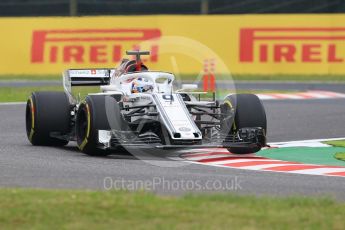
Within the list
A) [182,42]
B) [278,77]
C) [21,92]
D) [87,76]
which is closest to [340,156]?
[87,76]

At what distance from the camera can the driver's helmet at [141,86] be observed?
13320mm

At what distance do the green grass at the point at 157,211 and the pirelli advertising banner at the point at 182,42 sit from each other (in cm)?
1802

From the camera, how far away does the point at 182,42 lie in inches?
1093

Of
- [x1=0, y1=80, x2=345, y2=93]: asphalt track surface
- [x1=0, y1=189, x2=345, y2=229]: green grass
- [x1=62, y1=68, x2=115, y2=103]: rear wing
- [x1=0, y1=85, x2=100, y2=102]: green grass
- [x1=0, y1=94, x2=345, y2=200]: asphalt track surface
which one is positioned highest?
[x1=62, y1=68, x2=115, y2=103]: rear wing

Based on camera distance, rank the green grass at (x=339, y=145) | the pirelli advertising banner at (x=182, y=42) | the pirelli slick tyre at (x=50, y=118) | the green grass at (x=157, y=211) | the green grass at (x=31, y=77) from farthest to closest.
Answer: the green grass at (x=31, y=77) < the pirelli advertising banner at (x=182, y=42) < the pirelli slick tyre at (x=50, y=118) < the green grass at (x=339, y=145) < the green grass at (x=157, y=211)

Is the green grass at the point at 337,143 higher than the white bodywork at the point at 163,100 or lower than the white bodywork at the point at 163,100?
lower

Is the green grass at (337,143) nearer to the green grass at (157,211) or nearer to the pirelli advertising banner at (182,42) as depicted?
the green grass at (157,211)

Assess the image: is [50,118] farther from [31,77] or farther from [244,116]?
[31,77]

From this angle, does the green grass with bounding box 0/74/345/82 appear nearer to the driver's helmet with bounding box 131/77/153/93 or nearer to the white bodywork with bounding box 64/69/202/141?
the white bodywork with bounding box 64/69/202/141

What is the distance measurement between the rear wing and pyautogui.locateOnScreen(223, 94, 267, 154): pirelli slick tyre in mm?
2546

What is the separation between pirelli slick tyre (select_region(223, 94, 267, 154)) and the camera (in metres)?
13.0

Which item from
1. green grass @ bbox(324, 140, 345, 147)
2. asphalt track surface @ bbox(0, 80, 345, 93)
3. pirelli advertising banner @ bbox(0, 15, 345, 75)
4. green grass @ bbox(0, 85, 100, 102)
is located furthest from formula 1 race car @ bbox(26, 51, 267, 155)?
pirelli advertising banner @ bbox(0, 15, 345, 75)

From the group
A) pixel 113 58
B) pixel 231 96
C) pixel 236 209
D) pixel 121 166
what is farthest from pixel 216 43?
pixel 236 209

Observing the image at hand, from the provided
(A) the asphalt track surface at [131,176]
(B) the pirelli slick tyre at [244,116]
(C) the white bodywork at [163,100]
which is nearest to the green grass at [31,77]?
(A) the asphalt track surface at [131,176]
